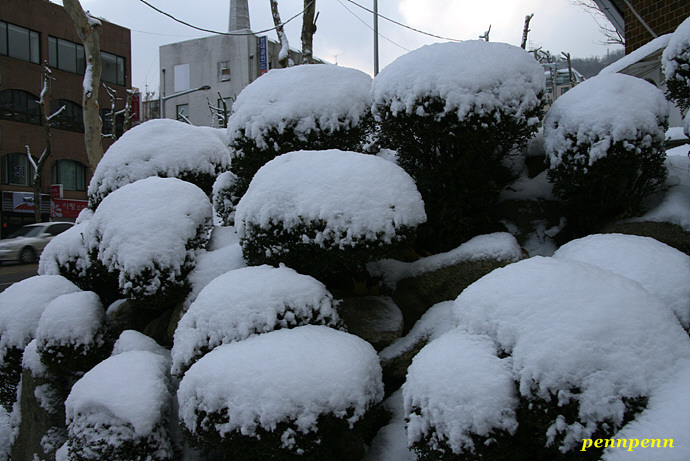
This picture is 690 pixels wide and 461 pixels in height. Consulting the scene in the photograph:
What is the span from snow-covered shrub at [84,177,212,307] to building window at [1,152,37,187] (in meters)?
26.2

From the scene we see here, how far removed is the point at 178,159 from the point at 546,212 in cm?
403

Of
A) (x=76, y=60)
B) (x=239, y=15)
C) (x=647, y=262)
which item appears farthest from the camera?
(x=239, y=15)

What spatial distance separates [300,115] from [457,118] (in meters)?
1.53

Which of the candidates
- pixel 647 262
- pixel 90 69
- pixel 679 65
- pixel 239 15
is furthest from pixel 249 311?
pixel 239 15

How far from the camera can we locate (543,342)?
2053 millimetres

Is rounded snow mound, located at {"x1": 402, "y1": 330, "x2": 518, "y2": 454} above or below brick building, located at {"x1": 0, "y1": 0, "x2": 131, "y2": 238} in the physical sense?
below

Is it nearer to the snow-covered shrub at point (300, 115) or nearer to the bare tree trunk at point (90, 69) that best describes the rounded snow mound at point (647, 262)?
the snow-covered shrub at point (300, 115)

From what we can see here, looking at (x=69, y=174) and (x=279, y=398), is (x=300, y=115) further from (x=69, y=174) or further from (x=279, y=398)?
(x=69, y=174)

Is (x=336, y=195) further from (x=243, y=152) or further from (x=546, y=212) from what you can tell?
(x=546, y=212)

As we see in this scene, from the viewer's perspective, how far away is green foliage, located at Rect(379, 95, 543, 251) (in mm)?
3566

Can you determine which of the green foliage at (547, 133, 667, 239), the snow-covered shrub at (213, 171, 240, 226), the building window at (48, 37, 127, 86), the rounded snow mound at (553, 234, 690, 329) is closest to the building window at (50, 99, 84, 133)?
the building window at (48, 37, 127, 86)

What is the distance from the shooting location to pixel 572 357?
6.41 feet

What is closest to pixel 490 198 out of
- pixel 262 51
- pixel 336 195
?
pixel 336 195

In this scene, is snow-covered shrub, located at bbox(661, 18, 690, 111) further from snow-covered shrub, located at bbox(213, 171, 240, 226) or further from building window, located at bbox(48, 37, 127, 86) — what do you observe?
building window, located at bbox(48, 37, 127, 86)
